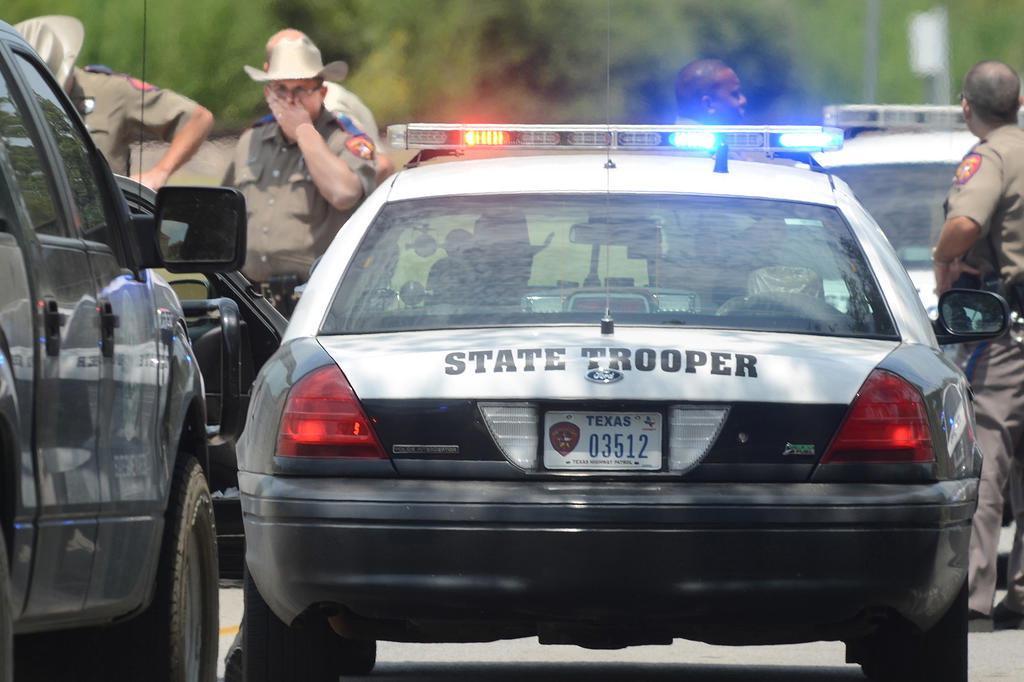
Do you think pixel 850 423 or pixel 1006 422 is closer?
pixel 850 423

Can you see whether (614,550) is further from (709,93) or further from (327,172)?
(327,172)

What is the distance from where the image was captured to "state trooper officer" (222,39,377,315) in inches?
442

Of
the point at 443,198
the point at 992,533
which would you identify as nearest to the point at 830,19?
the point at 992,533

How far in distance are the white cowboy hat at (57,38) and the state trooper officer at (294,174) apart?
2.96ft

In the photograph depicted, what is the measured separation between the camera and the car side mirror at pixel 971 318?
709cm

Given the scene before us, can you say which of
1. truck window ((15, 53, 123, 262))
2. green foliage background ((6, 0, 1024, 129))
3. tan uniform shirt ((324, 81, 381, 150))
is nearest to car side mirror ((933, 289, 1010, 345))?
truck window ((15, 53, 123, 262))

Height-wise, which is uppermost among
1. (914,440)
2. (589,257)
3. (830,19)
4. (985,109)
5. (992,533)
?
(830,19)

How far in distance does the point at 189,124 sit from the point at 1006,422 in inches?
170

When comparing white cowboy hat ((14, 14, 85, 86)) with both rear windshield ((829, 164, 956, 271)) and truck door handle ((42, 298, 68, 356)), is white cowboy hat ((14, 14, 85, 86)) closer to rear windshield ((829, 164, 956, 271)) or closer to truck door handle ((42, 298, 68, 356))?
rear windshield ((829, 164, 956, 271))

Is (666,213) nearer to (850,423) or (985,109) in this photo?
(850,423)

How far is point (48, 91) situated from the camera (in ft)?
18.2

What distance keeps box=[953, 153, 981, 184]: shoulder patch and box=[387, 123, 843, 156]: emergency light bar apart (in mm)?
1996

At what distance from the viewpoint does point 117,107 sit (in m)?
11.4

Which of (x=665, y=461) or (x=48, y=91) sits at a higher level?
(x=48, y=91)
